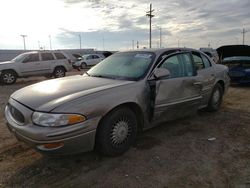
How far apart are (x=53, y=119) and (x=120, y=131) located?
3.47ft

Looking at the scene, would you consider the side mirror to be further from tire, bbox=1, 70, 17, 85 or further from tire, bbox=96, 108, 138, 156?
tire, bbox=1, 70, 17, 85

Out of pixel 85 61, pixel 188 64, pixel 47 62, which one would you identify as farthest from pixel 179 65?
pixel 85 61

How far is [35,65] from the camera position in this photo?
44.1ft

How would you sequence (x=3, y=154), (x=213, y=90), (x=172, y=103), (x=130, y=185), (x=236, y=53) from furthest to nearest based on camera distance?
(x=236, y=53) → (x=213, y=90) → (x=172, y=103) → (x=3, y=154) → (x=130, y=185)

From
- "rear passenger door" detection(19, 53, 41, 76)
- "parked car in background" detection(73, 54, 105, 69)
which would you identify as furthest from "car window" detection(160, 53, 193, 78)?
"parked car in background" detection(73, 54, 105, 69)

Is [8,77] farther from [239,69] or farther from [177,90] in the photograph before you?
[239,69]

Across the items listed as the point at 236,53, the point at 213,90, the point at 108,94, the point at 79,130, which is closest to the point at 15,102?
the point at 79,130

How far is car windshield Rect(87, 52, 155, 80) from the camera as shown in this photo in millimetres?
4077

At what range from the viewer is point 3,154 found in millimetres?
3795

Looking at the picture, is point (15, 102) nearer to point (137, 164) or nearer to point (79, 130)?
point (79, 130)

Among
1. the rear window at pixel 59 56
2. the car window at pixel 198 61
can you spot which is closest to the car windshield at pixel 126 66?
the car window at pixel 198 61

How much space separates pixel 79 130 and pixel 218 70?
4.13 meters

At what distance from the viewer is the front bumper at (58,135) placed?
292cm

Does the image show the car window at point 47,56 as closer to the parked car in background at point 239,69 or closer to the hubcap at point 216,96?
the parked car in background at point 239,69
